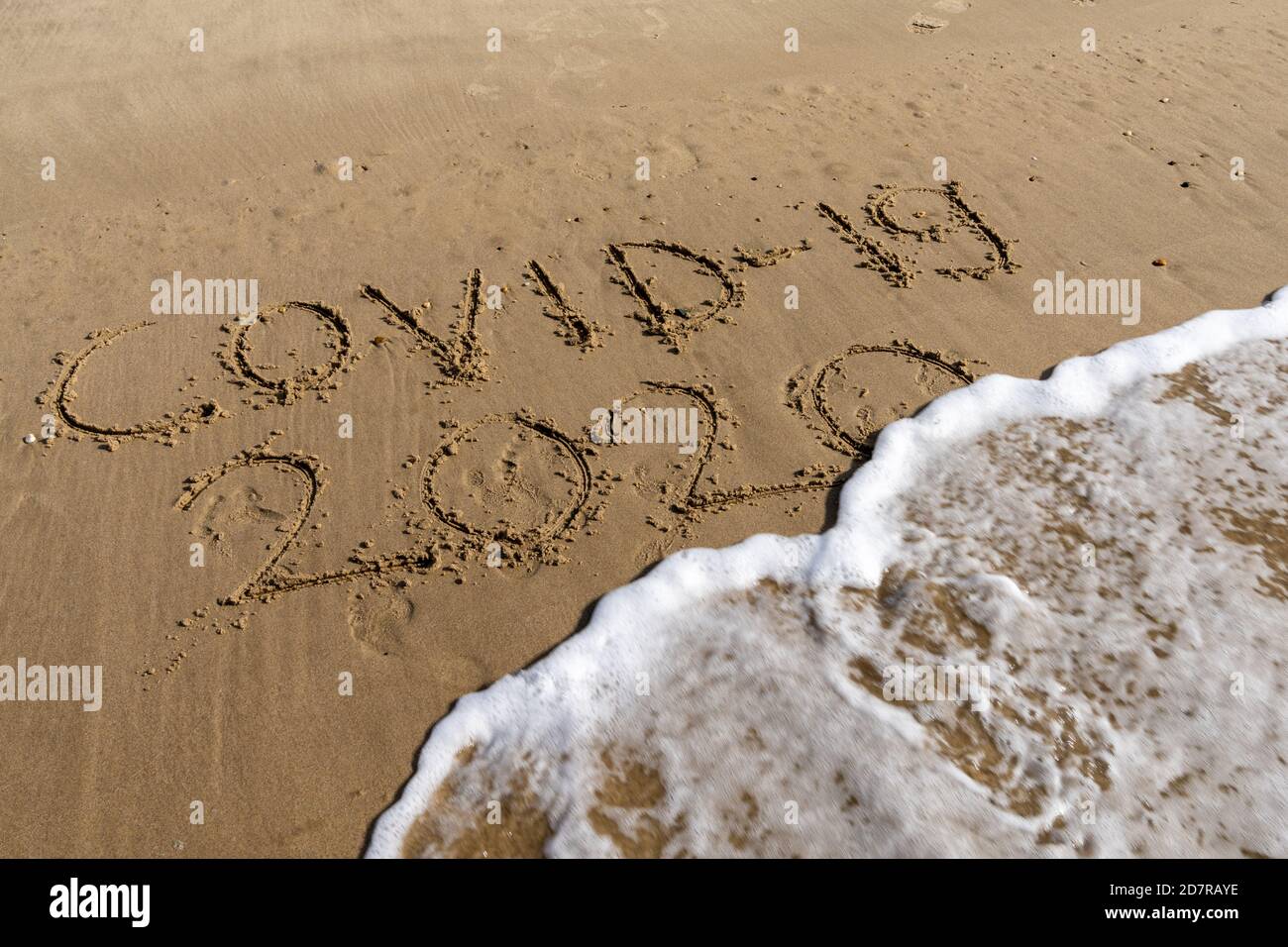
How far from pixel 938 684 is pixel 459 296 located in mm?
3281

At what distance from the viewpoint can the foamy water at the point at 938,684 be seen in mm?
2969

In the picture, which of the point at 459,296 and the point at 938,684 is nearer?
the point at 938,684

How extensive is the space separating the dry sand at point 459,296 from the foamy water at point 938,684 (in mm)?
234

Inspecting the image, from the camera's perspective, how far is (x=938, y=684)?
10.8 feet

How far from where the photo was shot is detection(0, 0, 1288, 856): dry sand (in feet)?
10.8

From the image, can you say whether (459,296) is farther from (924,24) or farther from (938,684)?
(924,24)

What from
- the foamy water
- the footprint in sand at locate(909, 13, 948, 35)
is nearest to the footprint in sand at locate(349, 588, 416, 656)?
the foamy water

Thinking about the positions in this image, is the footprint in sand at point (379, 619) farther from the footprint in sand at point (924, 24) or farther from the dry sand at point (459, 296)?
the footprint in sand at point (924, 24)

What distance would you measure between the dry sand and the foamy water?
234 millimetres

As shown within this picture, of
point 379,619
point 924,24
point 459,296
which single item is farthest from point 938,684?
point 924,24

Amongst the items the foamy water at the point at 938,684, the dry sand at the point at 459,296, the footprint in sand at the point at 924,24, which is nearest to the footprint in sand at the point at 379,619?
the dry sand at the point at 459,296

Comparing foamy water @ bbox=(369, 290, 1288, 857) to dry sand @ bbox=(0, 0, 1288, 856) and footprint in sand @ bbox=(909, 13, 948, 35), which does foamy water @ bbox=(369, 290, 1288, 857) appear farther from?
footprint in sand @ bbox=(909, 13, 948, 35)
